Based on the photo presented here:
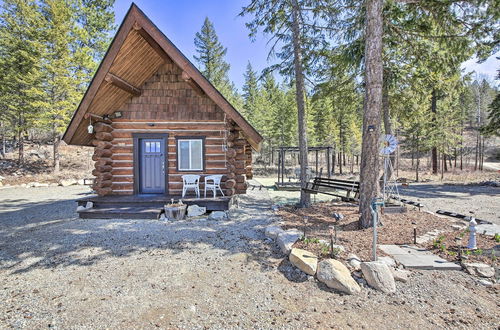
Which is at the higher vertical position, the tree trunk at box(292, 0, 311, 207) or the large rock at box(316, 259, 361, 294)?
the tree trunk at box(292, 0, 311, 207)

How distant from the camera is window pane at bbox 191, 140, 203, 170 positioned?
31.2 ft

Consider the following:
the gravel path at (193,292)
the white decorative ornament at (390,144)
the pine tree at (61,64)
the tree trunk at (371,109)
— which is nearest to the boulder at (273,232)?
the gravel path at (193,292)

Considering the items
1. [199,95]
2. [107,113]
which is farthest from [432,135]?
[107,113]

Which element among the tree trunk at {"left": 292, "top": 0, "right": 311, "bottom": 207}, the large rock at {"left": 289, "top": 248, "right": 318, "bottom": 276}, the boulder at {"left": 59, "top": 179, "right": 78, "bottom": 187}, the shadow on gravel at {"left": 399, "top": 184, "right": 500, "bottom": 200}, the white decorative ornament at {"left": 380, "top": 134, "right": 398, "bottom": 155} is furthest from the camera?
the boulder at {"left": 59, "top": 179, "right": 78, "bottom": 187}

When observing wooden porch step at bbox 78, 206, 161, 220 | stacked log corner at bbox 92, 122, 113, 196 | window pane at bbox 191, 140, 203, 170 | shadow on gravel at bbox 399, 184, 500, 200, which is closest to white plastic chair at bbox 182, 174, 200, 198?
window pane at bbox 191, 140, 203, 170

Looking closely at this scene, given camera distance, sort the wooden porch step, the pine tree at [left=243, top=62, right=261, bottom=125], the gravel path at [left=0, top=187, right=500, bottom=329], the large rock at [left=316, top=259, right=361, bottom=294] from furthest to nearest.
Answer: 1. the pine tree at [left=243, top=62, right=261, bottom=125]
2. the wooden porch step
3. the large rock at [left=316, top=259, right=361, bottom=294]
4. the gravel path at [left=0, top=187, right=500, bottom=329]

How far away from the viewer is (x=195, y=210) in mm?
7992

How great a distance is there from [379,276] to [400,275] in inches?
17.9

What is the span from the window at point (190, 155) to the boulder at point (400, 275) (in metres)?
7.20

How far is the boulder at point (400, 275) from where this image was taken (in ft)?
12.2

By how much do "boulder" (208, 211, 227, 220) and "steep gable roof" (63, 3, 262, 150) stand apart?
276cm

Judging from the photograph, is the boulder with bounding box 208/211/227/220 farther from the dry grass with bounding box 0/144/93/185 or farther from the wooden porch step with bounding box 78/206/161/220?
the dry grass with bounding box 0/144/93/185

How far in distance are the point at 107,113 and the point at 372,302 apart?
977cm

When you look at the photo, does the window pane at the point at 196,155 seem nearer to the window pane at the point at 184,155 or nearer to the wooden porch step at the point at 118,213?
the window pane at the point at 184,155
